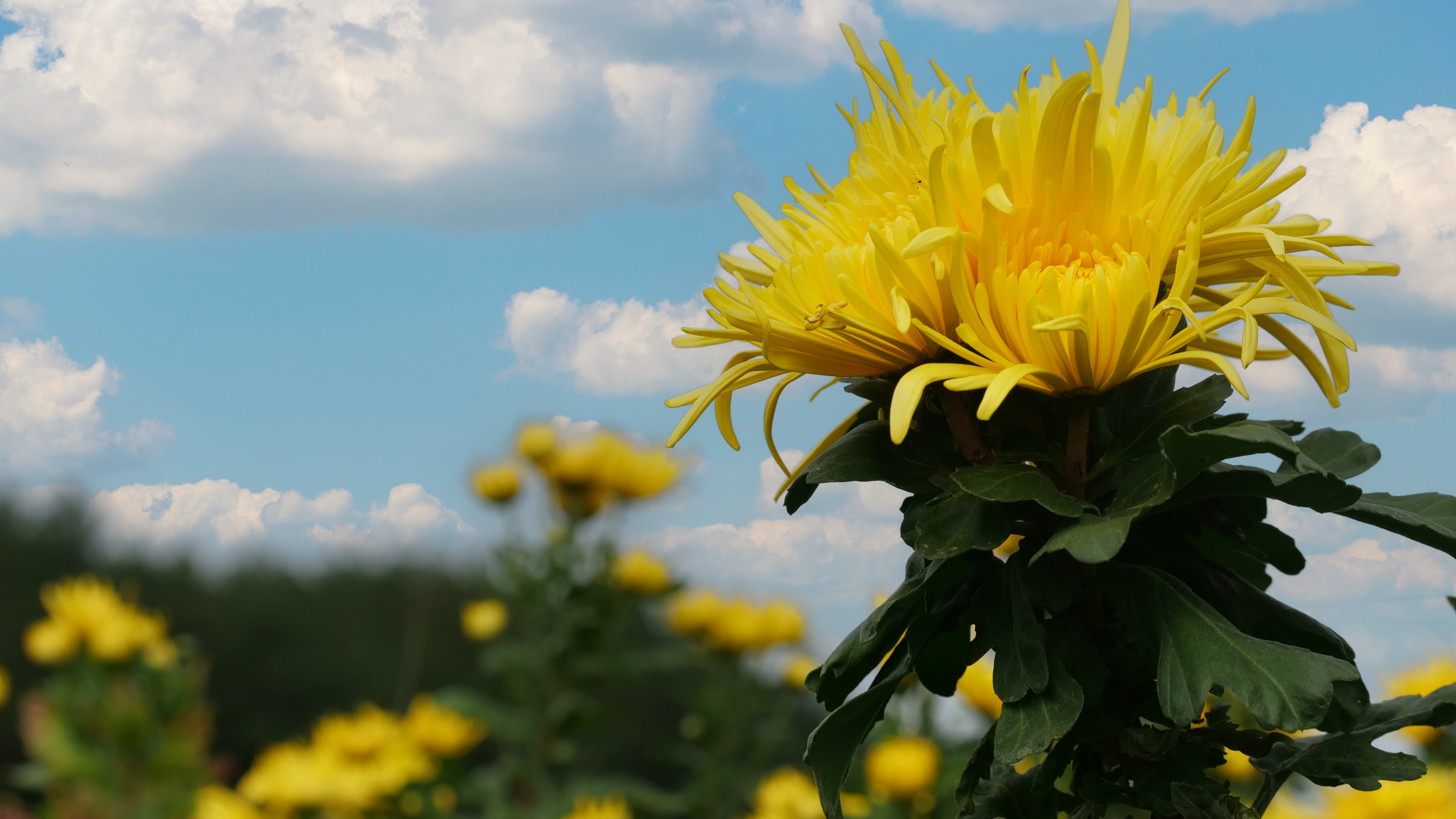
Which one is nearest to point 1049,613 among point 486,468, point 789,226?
point 789,226

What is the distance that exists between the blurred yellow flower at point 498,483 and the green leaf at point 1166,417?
3.19 metres

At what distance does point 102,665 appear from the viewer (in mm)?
3900

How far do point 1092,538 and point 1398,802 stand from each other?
5.29ft

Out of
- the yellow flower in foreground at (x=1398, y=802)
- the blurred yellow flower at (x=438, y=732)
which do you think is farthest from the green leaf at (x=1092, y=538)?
the blurred yellow flower at (x=438, y=732)

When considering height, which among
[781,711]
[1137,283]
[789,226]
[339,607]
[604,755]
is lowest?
[604,755]

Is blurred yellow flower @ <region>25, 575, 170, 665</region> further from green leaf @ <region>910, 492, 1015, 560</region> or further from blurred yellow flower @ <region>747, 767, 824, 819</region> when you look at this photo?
green leaf @ <region>910, 492, 1015, 560</region>

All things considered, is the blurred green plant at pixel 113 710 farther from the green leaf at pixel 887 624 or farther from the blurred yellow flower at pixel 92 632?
the green leaf at pixel 887 624

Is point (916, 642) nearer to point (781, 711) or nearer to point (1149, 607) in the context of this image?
point (1149, 607)

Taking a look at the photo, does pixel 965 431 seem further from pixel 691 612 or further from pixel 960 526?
pixel 691 612

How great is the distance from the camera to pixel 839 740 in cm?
98

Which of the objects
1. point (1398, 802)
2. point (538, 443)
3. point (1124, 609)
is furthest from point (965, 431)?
point (538, 443)

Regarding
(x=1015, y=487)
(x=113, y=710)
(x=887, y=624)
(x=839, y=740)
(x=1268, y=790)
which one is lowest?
(x=113, y=710)

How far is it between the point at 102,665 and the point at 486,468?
157 centimetres

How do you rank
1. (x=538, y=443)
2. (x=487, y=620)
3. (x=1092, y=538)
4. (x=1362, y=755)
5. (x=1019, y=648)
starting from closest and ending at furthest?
(x=1092, y=538)
(x=1019, y=648)
(x=1362, y=755)
(x=538, y=443)
(x=487, y=620)
